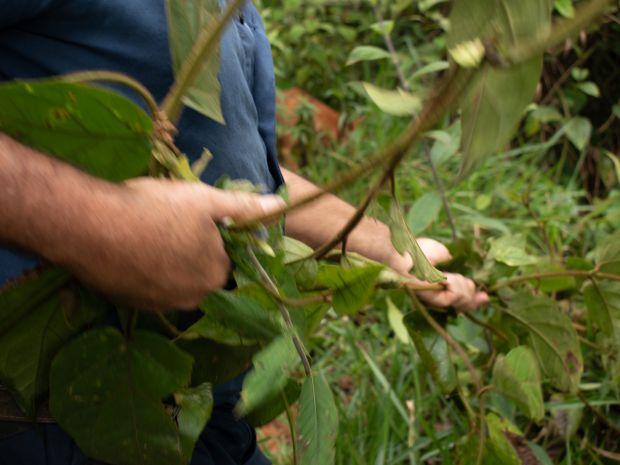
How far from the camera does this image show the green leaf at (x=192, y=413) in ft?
2.39

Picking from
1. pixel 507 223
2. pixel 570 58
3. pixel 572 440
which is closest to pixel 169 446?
pixel 572 440

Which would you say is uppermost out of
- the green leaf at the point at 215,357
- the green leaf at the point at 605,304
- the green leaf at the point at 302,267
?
the green leaf at the point at 302,267

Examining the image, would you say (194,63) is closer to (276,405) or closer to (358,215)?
(358,215)

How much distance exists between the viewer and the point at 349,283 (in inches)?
28.9

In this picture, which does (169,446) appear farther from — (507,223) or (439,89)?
(507,223)

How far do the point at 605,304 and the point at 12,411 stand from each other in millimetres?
823

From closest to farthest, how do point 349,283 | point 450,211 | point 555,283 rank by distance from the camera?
point 349,283, point 555,283, point 450,211

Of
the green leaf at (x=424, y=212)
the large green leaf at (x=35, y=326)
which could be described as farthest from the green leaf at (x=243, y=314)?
the green leaf at (x=424, y=212)

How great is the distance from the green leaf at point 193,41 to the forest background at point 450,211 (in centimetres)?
14

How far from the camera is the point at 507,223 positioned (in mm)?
2248

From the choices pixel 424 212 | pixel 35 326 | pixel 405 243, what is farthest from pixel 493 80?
pixel 424 212

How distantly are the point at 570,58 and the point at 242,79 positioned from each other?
2.12 meters

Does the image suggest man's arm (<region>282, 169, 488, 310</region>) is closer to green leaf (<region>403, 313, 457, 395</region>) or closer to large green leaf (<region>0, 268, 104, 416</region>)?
green leaf (<region>403, 313, 457, 395</region>)

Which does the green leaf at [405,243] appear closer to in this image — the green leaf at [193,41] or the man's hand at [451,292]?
the green leaf at [193,41]
